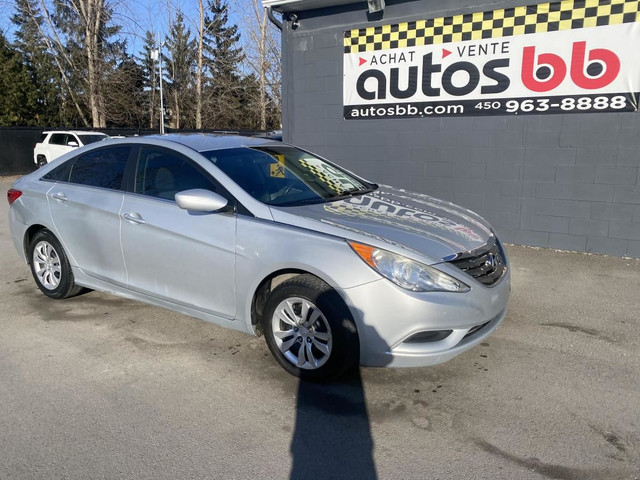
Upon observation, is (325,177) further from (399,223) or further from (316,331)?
(316,331)

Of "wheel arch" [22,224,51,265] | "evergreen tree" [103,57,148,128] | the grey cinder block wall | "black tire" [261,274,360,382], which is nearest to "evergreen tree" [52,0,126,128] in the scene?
"evergreen tree" [103,57,148,128]

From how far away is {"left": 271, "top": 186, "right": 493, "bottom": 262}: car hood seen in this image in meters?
3.20

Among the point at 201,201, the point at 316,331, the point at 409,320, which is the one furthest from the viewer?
the point at 201,201

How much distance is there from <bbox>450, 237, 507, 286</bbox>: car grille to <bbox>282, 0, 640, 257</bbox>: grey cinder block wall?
374 centimetres

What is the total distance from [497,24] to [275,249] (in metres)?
5.28

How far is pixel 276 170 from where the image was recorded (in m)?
4.12

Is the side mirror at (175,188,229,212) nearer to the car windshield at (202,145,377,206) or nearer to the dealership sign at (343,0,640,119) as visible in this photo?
the car windshield at (202,145,377,206)

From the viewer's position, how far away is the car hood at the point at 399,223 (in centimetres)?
320

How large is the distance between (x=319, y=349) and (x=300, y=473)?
91 cm

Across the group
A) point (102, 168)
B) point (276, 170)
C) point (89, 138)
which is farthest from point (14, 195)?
point (89, 138)

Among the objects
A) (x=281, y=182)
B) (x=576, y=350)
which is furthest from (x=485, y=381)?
(x=281, y=182)

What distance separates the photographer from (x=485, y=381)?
3.39 m

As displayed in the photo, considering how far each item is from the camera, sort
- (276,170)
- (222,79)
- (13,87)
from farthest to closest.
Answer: (222,79) < (13,87) < (276,170)

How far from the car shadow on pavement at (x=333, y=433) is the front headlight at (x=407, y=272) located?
1.18 ft
